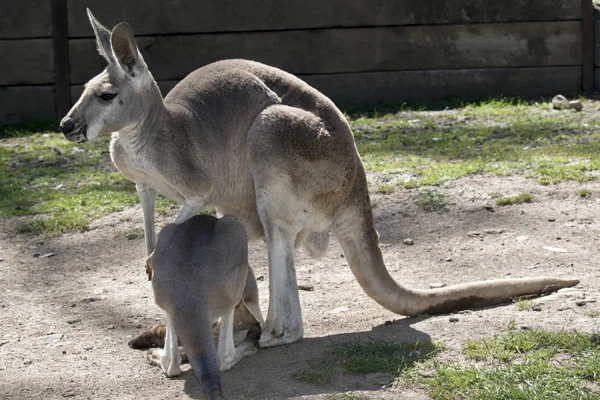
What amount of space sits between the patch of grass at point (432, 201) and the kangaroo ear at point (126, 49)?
2.68 m

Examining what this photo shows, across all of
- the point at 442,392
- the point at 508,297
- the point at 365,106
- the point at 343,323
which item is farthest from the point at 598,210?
the point at 365,106

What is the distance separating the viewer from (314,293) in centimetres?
523

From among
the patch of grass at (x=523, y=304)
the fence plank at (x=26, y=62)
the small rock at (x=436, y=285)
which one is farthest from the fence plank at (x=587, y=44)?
the patch of grass at (x=523, y=304)

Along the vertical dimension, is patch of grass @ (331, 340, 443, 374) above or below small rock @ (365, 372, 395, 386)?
above

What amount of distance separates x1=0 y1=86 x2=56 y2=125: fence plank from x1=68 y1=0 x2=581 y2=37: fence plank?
0.66 metres

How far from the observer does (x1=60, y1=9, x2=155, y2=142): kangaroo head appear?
13.0ft

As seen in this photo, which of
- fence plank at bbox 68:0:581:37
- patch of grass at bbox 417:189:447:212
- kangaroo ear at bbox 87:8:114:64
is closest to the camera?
kangaroo ear at bbox 87:8:114:64

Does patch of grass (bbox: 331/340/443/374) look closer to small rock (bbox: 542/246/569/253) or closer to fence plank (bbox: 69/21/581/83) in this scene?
small rock (bbox: 542/246/569/253)

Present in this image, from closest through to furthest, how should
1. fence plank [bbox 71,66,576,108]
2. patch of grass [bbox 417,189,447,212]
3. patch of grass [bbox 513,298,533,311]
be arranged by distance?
patch of grass [bbox 513,298,533,311], patch of grass [bbox 417,189,447,212], fence plank [bbox 71,66,576,108]

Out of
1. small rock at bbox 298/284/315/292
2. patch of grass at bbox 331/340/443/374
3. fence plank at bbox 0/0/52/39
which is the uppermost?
fence plank at bbox 0/0/52/39

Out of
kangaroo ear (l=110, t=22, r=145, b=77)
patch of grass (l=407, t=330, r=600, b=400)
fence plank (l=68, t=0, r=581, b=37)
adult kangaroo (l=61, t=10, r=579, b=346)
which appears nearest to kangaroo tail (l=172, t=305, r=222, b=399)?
adult kangaroo (l=61, t=10, r=579, b=346)

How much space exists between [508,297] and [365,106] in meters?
4.98

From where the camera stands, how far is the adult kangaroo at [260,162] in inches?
162

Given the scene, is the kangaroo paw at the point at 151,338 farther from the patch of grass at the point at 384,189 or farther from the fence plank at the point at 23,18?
the fence plank at the point at 23,18
